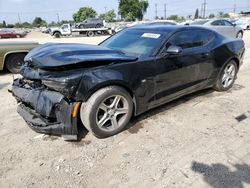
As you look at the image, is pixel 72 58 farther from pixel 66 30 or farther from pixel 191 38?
pixel 66 30

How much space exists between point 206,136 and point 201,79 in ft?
4.55

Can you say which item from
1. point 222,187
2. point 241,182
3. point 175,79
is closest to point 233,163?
point 241,182

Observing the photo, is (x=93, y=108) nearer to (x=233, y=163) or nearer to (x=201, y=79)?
(x=233, y=163)

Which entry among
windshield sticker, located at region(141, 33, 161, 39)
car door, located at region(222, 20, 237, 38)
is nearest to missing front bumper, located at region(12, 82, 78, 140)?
windshield sticker, located at region(141, 33, 161, 39)

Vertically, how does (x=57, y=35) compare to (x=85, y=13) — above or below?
below

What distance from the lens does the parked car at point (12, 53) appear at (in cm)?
626

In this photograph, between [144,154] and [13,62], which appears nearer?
[144,154]

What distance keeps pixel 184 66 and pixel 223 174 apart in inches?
73.9

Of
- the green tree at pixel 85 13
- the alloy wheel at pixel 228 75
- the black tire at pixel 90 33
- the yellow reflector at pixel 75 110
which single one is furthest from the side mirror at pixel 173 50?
the green tree at pixel 85 13

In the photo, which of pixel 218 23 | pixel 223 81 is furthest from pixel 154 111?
pixel 218 23

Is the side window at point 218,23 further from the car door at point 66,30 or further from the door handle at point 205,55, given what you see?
the car door at point 66,30

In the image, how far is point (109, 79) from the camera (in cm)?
285

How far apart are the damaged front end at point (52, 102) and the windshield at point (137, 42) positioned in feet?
3.88

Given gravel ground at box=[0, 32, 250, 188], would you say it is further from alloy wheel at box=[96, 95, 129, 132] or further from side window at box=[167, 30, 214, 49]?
side window at box=[167, 30, 214, 49]
